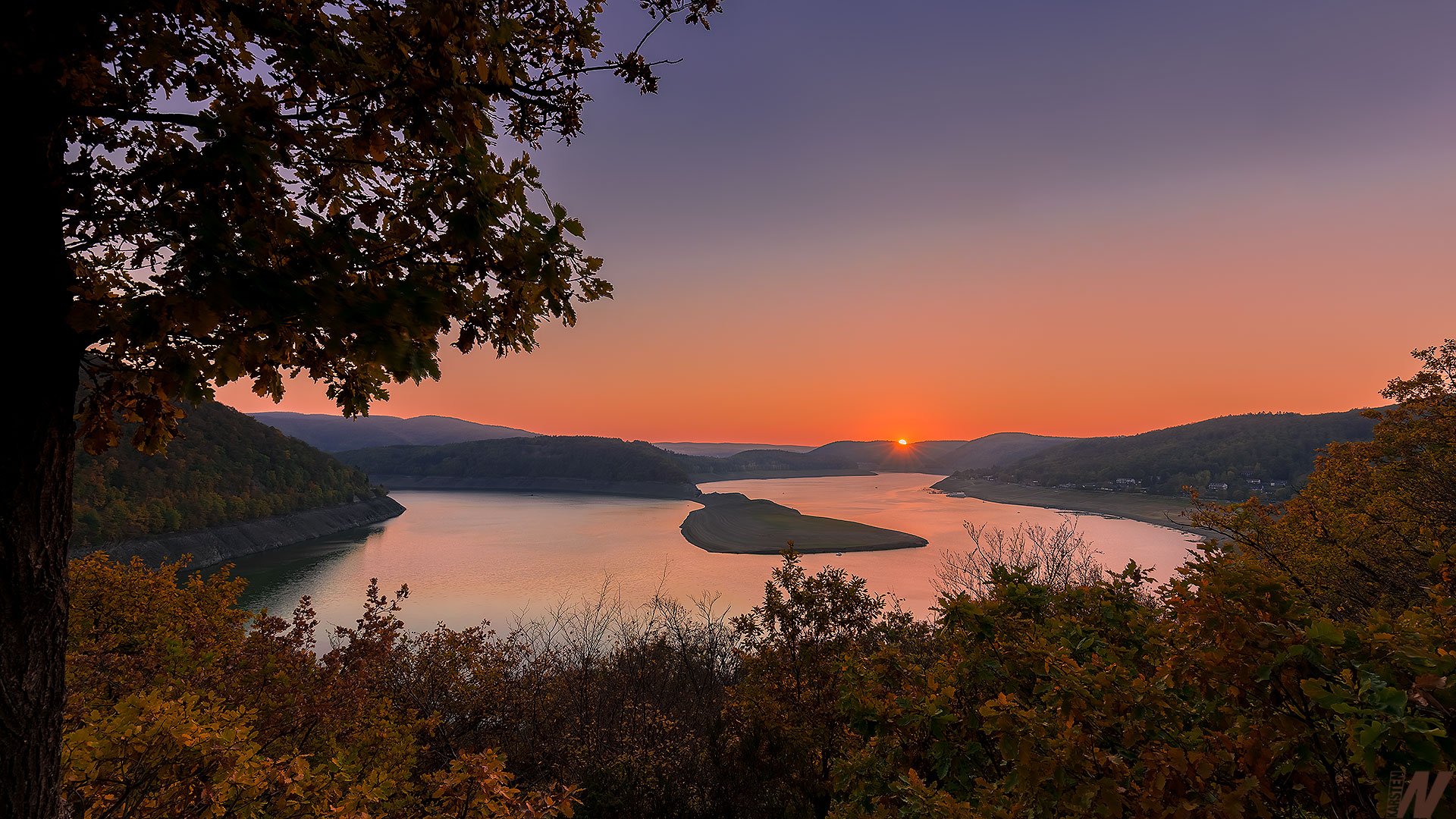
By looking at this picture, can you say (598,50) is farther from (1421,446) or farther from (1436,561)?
(1421,446)

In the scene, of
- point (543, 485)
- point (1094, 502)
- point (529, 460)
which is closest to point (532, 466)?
point (529, 460)

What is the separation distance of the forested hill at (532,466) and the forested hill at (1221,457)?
87.1 meters

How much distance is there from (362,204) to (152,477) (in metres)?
79.4

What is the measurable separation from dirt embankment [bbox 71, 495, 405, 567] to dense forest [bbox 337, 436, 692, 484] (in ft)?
198

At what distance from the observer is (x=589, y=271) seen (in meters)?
2.54

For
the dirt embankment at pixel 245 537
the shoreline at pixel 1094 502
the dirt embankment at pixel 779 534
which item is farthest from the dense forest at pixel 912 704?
the shoreline at pixel 1094 502

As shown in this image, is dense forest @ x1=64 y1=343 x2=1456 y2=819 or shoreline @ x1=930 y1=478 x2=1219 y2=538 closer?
dense forest @ x1=64 y1=343 x2=1456 y2=819

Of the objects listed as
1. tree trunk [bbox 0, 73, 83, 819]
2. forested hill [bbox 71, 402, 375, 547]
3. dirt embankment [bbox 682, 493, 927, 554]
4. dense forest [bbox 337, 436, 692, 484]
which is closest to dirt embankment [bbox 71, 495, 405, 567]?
forested hill [bbox 71, 402, 375, 547]

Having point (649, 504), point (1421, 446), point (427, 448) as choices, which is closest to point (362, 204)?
point (1421, 446)

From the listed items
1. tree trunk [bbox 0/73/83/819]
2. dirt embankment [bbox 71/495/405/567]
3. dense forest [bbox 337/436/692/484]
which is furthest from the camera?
dense forest [bbox 337/436/692/484]

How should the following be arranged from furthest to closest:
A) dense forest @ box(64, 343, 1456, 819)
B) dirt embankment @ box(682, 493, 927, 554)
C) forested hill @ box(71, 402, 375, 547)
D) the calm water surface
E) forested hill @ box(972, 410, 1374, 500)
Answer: forested hill @ box(972, 410, 1374, 500), dirt embankment @ box(682, 493, 927, 554), forested hill @ box(71, 402, 375, 547), the calm water surface, dense forest @ box(64, 343, 1456, 819)

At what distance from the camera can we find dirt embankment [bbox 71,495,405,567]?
43.9 metres

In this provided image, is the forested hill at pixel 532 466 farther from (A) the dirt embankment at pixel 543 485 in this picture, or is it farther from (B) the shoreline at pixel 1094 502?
(B) the shoreline at pixel 1094 502

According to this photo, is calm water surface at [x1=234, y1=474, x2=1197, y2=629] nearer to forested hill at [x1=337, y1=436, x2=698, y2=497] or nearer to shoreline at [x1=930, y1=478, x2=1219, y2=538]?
shoreline at [x1=930, y1=478, x2=1219, y2=538]
